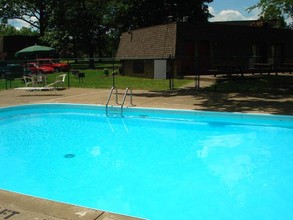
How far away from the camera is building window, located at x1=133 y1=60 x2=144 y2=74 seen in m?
29.8

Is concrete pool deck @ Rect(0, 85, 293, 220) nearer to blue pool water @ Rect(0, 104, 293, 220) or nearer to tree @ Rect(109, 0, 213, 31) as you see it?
blue pool water @ Rect(0, 104, 293, 220)

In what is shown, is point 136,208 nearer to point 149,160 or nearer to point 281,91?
point 149,160

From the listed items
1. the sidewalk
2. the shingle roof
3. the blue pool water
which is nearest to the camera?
the blue pool water

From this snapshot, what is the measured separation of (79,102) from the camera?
15.6 m

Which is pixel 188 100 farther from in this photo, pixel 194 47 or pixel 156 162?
pixel 194 47

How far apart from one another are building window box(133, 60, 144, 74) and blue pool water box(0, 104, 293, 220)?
52.0 ft

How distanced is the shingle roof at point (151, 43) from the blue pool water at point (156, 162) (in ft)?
44.6

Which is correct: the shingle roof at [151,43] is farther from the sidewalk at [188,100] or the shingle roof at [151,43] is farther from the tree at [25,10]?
the tree at [25,10]

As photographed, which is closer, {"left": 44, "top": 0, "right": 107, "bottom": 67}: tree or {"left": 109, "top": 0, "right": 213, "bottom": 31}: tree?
{"left": 109, "top": 0, "right": 213, "bottom": 31}: tree

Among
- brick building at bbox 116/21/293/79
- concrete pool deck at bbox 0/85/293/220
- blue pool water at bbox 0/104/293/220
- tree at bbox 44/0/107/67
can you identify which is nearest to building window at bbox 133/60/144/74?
brick building at bbox 116/21/293/79

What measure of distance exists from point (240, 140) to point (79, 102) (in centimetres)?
760

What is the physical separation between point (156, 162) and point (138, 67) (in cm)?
2199

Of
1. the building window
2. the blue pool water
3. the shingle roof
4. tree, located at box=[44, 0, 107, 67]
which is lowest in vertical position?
the blue pool water

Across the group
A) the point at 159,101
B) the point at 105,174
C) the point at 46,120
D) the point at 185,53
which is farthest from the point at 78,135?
the point at 185,53
